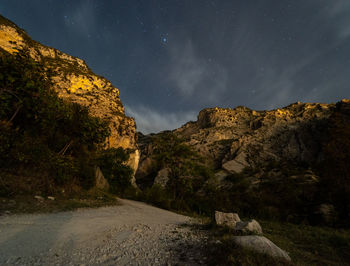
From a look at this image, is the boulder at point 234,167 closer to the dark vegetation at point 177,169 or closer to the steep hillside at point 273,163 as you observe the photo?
the steep hillside at point 273,163

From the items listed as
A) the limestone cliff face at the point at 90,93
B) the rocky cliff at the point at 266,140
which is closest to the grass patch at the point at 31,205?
the rocky cliff at the point at 266,140

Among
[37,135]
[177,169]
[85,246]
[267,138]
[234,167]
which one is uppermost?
[267,138]

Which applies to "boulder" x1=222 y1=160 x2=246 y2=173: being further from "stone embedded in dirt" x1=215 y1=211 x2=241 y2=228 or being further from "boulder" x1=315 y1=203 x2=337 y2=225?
"stone embedded in dirt" x1=215 y1=211 x2=241 y2=228

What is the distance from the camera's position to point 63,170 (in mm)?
10352

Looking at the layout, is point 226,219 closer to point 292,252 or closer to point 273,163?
point 292,252

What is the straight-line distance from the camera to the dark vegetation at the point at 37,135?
674 centimetres

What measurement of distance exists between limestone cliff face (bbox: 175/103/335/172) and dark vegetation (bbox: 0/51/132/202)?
36120mm

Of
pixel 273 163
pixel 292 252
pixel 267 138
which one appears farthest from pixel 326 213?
pixel 267 138

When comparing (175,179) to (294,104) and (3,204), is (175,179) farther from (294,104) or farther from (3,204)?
(294,104)

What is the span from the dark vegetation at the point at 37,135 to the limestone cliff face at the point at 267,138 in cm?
3612

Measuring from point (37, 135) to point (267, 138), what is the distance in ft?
197

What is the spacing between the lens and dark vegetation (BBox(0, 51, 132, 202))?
22.1 feet

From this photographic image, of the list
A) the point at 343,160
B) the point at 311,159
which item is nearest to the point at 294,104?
the point at 311,159

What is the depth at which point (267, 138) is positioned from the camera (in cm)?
5169
